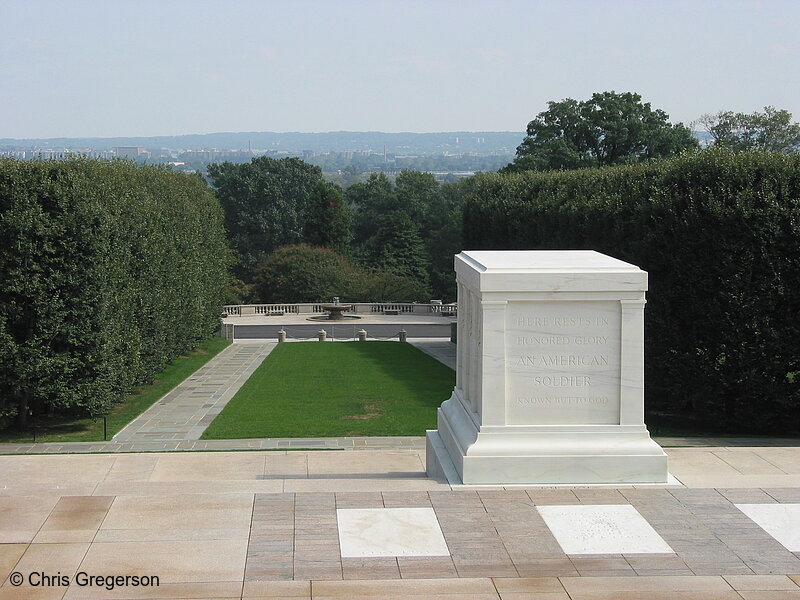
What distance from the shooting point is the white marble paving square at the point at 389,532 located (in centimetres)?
935

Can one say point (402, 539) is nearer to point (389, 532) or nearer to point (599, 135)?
point (389, 532)

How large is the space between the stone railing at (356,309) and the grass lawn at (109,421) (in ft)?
114

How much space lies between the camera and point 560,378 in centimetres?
1162

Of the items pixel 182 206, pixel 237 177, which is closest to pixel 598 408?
pixel 182 206

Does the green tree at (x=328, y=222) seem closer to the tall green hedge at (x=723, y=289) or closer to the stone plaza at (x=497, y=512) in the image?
the tall green hedge at (x=723, y=289)

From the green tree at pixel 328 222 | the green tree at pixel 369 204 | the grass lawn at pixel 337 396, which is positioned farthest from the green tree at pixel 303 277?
the green tree at pixel 369 204

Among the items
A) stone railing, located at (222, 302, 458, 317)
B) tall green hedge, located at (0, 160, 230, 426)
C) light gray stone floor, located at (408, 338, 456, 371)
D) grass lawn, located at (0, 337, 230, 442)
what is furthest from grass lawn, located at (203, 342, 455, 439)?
stone railing, located at (222, 302, 458, 317)

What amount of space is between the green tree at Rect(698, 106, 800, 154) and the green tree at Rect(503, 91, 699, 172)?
231 inches

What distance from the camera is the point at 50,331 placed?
21500 mm

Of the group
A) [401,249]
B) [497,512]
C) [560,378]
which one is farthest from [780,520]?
[401,249]

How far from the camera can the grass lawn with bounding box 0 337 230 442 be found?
867 inches

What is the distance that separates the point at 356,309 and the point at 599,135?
20.3 m

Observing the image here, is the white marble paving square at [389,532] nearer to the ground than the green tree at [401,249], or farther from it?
farther from it

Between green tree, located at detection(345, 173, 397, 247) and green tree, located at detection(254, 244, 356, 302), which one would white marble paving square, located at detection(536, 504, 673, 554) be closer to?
green tree, located at detection(254, 244, 356, 302)
